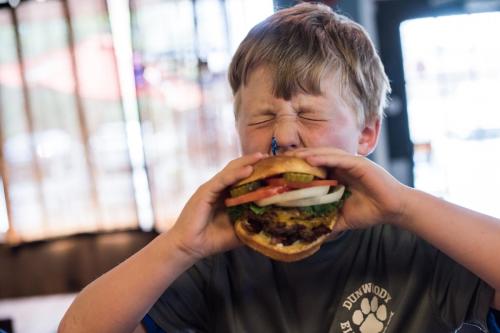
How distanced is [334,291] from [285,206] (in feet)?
0.65

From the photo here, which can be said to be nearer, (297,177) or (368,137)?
(297,177)

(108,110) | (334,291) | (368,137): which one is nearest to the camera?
(334,291)

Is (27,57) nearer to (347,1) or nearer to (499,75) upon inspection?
(347,1)

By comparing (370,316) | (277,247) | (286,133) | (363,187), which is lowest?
(370,316)

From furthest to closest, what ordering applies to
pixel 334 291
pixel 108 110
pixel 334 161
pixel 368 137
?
pixel 108 110 → pixel 368 137 → pixel 334 291 → pixel 334 161

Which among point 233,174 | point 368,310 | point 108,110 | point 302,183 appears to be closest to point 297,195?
point 302,183

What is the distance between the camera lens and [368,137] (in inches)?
46.1

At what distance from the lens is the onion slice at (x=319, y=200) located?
38.4 inches

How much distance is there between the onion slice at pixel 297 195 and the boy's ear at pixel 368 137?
0.69 ft

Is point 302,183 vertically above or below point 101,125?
above

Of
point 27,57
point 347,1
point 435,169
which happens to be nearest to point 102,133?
point 27,57

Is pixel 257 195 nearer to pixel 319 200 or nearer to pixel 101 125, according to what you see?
pixel 319 200

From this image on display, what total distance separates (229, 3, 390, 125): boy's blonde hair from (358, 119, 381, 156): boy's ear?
0.06ft

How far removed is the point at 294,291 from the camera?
41.4 inches
